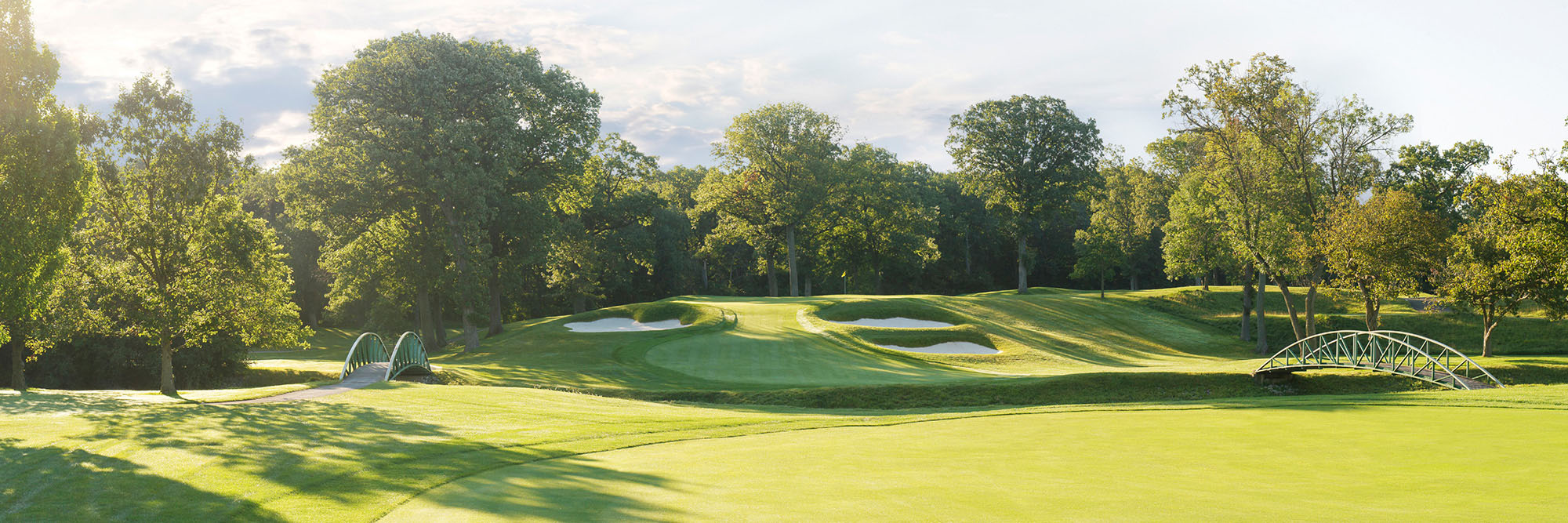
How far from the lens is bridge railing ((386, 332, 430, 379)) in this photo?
23.6 meters

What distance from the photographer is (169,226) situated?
933 inches

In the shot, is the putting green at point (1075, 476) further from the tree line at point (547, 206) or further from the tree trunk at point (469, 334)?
the tree trunk at point (469, 334)

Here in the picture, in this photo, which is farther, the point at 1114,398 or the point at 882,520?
the point at 1114,398

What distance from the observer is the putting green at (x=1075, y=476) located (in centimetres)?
688

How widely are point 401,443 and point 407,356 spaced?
51.2ft

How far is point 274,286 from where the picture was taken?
26.0 m

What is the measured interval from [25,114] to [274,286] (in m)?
10.3

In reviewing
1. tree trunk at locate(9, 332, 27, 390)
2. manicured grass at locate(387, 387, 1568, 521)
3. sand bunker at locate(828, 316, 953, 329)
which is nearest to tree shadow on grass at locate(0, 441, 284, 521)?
manicured grass at locate(387, 387, 1568, 521)

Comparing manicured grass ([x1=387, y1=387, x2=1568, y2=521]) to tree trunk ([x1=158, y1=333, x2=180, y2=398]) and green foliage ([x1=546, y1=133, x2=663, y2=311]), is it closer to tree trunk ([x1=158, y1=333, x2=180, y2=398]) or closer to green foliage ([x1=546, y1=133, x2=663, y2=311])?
tree trunk ([x1=158, y1=333, x2=180, y2=398])

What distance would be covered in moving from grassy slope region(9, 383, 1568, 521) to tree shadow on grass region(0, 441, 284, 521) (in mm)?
26

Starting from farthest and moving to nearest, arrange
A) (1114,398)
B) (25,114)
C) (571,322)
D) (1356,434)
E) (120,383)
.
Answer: (571,322)
(120,383)
(1114,398)
(25,114)
(1356,434)

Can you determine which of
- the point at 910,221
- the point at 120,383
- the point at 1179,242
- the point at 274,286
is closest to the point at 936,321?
the point at 1179,242

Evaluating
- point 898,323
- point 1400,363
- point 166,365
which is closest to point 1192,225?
point 898,323

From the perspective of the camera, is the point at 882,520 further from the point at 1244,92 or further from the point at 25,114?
the point at 1244,92
